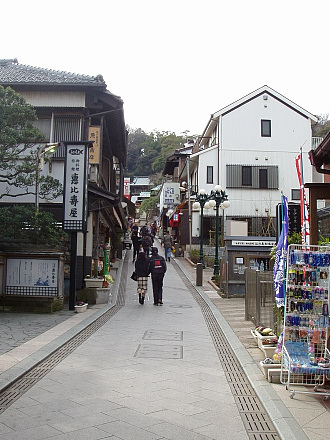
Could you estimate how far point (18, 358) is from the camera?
7930 millimetres

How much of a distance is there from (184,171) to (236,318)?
3153cm

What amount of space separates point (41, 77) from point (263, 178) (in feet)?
73.1

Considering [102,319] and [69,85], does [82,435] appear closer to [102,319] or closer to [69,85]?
[102,319]

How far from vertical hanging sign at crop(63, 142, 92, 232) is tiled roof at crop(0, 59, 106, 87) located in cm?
352

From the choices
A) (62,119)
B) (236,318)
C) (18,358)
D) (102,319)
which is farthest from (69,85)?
(18,358)

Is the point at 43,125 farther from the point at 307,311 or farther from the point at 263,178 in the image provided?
the point at 263,178

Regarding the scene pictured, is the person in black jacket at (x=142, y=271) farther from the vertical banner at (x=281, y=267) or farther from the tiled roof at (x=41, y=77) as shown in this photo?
the vertical banner at (x=281, y=267)

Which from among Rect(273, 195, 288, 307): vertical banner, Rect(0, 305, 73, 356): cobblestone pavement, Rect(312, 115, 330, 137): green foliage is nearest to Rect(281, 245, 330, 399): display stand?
Rect(273, 195, 288, 307): vertical banner

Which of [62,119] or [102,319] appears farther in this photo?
[62,119]

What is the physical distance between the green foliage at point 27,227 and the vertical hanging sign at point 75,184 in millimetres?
509

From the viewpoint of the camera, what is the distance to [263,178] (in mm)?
36125

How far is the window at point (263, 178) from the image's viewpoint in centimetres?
3594

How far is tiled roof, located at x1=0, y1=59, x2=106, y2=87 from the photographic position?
16812 millimetres

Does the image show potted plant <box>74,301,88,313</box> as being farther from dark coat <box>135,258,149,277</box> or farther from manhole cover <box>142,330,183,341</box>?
manhole cover <box>142,330,183,341</box>
